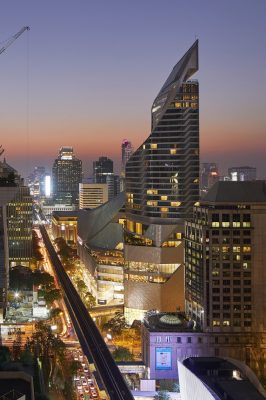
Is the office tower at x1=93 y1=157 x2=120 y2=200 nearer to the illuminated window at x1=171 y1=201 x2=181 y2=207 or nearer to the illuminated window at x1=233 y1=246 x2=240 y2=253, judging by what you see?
the illuminated window at x1=171 y1=201 x2=181 y2=207

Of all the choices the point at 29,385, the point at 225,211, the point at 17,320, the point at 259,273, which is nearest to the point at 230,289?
the point at 259,273

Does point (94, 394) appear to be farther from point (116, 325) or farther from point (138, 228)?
point (138, 228)

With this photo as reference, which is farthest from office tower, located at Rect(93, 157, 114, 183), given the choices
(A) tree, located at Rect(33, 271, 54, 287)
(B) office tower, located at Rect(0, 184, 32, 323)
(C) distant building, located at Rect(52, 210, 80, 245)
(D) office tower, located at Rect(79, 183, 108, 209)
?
(A) tree, located at Rect(33, 271, 54, 287)

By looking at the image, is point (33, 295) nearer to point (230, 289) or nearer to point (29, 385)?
point (230, 289)

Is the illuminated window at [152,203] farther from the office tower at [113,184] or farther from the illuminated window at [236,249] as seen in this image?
the office tower at [113,184]

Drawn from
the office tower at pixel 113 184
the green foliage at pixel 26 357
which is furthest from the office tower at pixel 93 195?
the green foliage at pixel 26 357

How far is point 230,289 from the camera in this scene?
1394 inches

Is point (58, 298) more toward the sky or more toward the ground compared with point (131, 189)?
more toward the ground

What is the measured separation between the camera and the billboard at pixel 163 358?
33.6 m

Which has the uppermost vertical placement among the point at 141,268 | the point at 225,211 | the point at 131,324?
the point at 225,211

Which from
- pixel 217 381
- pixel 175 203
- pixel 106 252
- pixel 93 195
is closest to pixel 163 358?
pixel 217 381

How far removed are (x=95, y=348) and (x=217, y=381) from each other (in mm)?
13900

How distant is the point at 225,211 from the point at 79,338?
12.7 metres

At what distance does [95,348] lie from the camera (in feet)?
119
